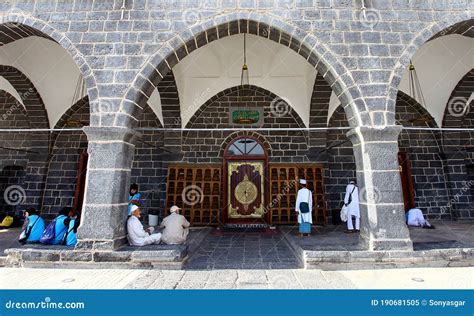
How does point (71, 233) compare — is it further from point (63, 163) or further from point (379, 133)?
point (379, 133)

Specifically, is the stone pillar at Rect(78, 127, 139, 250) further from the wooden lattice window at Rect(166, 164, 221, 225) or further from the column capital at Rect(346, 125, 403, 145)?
the column capital at Rect(346, 125, 403, 145)

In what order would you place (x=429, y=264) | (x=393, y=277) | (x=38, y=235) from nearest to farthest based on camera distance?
(x=393, y=277) < (x=429, y=264) < (x=38, y=235)

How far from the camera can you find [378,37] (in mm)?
3943

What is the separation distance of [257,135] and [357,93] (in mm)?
3651

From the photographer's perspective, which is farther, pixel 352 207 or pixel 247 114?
pixel 247 114

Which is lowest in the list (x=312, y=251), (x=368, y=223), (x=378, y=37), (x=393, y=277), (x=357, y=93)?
(x=393, y=277)

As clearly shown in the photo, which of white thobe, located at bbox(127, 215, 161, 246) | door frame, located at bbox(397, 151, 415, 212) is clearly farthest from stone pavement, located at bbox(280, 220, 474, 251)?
white thobe, located at bbox(127, 215, 161, 246)

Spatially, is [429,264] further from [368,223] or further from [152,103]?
[152,103]

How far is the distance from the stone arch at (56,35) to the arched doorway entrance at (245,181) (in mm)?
3975

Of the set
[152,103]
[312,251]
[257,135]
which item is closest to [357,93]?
[312,251]

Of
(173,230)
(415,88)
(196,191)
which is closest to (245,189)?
(196,191)

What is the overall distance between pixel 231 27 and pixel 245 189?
13.9 ft

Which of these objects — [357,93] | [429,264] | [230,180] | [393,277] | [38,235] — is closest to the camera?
[393,277]

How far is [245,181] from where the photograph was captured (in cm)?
700
